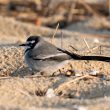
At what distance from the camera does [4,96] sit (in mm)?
4539

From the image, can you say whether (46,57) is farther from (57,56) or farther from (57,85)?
(57,85)

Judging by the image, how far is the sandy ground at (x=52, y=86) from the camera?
4.22 m

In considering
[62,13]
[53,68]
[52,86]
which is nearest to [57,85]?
[52,86]

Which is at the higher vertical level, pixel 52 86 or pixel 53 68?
pixel 53 68

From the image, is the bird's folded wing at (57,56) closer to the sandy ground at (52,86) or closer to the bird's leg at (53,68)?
the bird's leg at (53,68)

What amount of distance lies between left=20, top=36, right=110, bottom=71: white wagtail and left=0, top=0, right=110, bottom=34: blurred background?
552 centimetres

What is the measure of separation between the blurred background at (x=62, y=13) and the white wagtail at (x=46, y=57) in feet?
18.1

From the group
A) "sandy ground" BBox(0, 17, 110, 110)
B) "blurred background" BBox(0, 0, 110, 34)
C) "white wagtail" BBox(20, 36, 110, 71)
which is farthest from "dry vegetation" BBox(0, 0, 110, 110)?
"blurred background" BBox(0, 0, 110, 34)

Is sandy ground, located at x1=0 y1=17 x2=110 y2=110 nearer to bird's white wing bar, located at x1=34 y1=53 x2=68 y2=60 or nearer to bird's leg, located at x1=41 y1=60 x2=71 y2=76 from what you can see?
bird's leg, located at x1=41 y1=60 x2=71 y2=76

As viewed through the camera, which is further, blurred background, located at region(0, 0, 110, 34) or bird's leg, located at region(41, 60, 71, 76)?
blurred background, located at region(0, 0, 110, 34)

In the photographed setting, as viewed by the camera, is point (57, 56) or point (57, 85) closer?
point (57, 85)

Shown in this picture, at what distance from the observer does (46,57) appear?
529 centimetres

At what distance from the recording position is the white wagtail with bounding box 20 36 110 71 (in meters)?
5.25

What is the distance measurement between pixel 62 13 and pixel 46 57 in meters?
6.52
